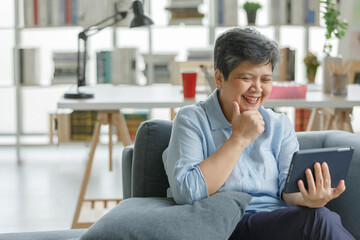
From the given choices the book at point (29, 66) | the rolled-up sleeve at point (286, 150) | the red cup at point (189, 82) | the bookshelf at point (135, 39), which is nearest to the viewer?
the rolled-up sleeve at point (286, 150)

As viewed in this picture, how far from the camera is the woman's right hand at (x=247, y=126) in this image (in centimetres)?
179

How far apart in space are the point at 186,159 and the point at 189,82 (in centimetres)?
149

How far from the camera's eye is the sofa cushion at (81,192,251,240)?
1.57m

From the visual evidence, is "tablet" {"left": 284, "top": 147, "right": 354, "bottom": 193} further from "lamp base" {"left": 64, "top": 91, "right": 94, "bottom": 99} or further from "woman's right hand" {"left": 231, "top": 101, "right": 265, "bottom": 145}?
"lamp base" {"left": 64, "top": 91, "right": 94, "bottom": 99}

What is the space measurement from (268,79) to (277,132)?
0.20 m

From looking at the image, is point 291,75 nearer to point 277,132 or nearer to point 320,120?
point 320,120

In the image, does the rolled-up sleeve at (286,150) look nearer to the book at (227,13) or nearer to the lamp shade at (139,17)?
the lamp shade at (139,17)

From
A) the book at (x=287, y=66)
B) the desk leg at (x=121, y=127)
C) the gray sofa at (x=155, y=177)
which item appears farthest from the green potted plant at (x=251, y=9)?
the gray sofa at (x=155, y=177)

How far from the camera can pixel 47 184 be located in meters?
4.12

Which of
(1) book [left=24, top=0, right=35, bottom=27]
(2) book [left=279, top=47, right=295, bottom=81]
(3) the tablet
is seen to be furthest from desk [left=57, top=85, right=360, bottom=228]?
(1) book [left=24, top=0, right=35, bottom=27]

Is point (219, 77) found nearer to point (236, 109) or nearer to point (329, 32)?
point (236, 109)

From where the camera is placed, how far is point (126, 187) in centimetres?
214

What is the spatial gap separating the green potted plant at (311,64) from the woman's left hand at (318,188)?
2332mm

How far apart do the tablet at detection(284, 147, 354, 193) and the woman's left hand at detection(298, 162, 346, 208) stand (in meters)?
0.02
